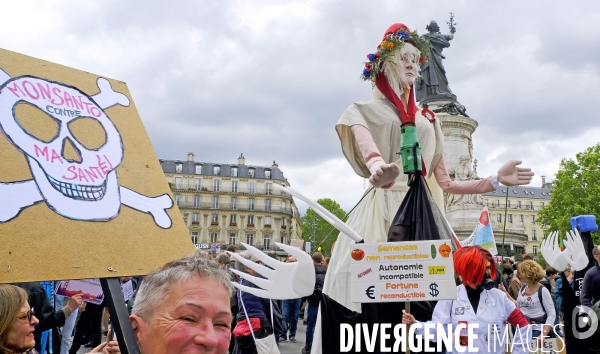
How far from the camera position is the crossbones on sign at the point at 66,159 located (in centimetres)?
189

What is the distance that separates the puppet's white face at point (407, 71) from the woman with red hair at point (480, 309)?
122cm

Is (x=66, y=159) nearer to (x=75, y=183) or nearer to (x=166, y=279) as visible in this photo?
(x=75, y=183)

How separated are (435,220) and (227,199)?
67.5 meters

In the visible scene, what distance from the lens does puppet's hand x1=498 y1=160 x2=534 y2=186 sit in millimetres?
3348

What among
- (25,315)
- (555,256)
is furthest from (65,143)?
(555,256)

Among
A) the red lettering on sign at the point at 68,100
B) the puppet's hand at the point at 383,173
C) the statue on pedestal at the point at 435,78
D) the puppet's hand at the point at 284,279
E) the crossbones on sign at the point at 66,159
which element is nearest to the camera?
the crossbones on sign at the point at 66,159

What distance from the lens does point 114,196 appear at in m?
2.10

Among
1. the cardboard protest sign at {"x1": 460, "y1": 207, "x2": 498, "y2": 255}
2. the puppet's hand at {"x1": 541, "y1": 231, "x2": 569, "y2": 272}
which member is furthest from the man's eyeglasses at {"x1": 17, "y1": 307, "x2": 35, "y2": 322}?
the cardboard protest sign at {"x1": 460, "y1": 207, "x2": 498, "y2": 255}

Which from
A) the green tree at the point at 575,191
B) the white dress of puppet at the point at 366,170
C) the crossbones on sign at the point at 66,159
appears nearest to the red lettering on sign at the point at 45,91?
the crossbones on sign at the point at 66,159

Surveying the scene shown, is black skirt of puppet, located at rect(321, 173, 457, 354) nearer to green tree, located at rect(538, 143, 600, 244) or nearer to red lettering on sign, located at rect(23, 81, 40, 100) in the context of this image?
red lettering on sign, located at rect(23, 81, 40, 100)

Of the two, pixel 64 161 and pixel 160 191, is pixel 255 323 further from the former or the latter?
pixel 64 161

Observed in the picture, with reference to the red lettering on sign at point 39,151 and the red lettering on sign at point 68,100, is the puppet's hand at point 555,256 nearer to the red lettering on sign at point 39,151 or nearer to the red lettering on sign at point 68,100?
the red lettering on sign at point 68,100

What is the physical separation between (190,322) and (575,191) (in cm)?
4239

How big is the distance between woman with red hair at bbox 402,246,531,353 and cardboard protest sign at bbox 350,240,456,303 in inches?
22.8
